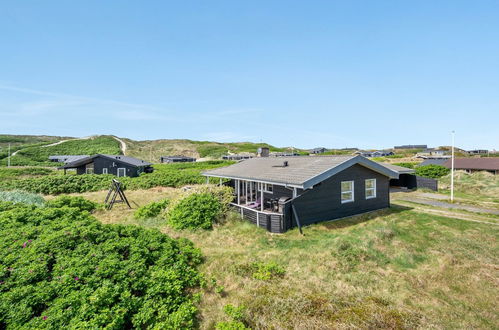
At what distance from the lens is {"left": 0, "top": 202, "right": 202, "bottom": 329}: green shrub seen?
4480 millimetres

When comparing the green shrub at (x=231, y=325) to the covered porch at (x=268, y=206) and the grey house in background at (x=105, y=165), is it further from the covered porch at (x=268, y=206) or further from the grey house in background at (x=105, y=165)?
the grey house in background at (x=105, y=165)

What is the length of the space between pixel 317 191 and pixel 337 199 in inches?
65.9

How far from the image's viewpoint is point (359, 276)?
662 centimetres

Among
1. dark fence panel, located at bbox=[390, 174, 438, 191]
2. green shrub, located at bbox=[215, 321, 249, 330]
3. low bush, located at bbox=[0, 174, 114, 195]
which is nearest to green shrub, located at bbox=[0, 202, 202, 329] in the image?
green shrub, located at bbox=[215, 321, 249, 330]

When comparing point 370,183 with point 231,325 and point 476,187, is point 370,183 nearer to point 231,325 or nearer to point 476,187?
point 231,325

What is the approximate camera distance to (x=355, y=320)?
4734 mm

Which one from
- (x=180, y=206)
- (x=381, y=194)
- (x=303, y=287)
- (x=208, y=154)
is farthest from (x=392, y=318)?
(x=208, y=154)

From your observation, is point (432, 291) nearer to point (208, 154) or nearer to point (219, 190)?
point (219, 190)

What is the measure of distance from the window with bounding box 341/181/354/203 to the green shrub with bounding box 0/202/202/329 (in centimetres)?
875

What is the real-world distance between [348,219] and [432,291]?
639cm

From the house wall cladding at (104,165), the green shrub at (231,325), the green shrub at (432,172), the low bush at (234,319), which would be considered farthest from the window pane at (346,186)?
the house wall cladding at (104,165)

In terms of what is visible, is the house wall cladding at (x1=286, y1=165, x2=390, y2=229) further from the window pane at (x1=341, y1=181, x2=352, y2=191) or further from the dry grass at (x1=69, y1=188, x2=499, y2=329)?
the dry grass at (x1=69, y1=188, x2=499, y2=329)

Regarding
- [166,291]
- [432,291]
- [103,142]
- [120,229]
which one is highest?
[103,142]

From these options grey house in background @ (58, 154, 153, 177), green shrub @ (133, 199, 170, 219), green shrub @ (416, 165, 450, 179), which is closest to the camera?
green shrub @ (133, 199, 170, 219)
